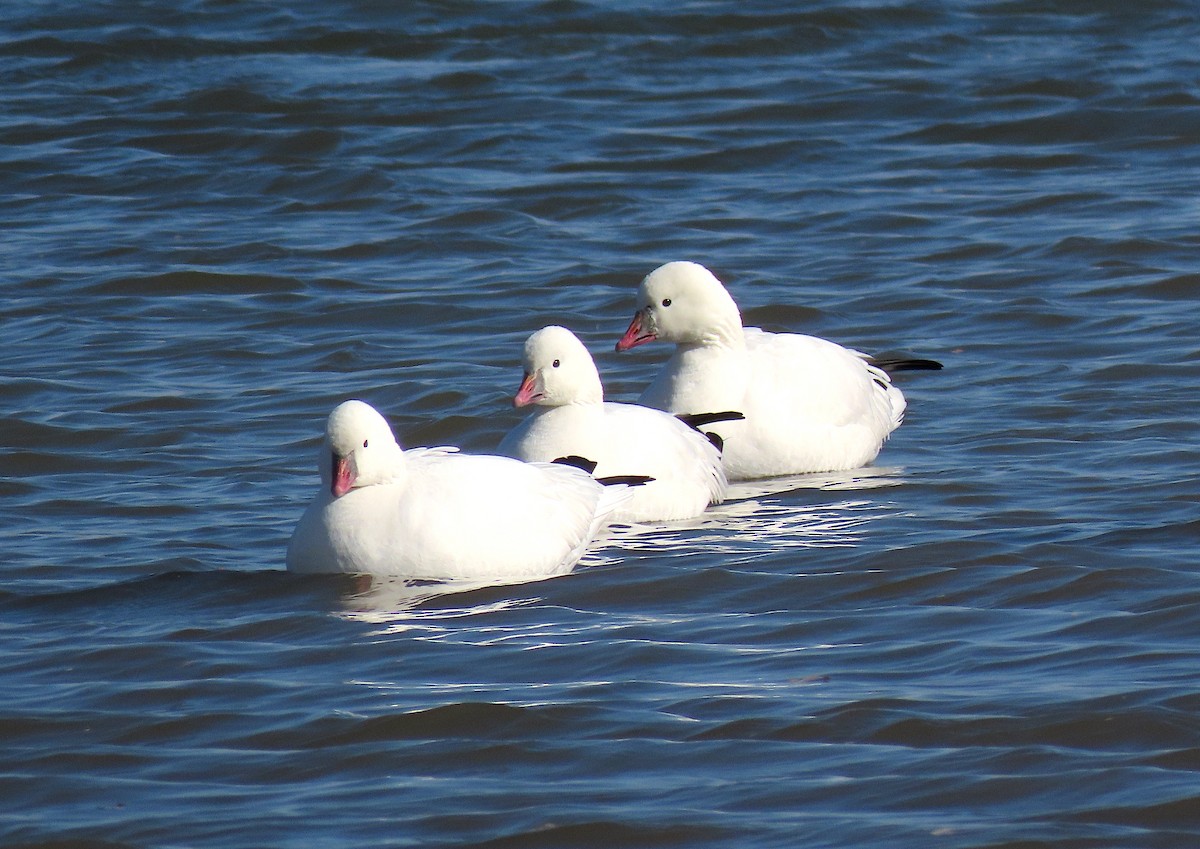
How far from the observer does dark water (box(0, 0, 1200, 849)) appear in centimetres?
573

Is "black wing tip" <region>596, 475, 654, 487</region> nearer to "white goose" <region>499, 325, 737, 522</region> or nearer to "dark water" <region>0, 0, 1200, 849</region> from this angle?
"white goose" <region>499, 325, 737, 522</region>

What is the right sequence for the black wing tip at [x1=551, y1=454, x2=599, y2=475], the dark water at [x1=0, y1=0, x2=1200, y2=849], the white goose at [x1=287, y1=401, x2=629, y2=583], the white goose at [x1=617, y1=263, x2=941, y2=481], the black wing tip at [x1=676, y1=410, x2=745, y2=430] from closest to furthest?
the dark water at [x1=0, y1=0, x2=1200, y2=849] → the white goose at [x1=287, y1=401, x2=629, y2=583] → the black wing tip at [x1=551, y1=454, x2=599, y2=475] → the black wing tip at [x1=676, y1=410, x2=745, y2=430] → the white goose at [x1=617, y1=263, x2=941, y2=481]

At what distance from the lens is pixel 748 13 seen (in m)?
19.8

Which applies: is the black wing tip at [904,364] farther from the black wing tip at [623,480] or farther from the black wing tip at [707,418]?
the black wing tip at [623,480]

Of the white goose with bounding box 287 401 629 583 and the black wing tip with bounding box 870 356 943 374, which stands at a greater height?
the white goose with bounding box 287 401 629 583

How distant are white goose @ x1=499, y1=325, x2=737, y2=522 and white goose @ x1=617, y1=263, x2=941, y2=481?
82 cm

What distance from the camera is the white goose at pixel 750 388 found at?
9.61 metres

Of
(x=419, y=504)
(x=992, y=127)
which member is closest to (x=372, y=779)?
(x=419, y=504)

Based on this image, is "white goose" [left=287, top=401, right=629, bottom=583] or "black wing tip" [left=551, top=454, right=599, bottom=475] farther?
"black wing tip" [left=551, top=454, right=599, bottom=475]

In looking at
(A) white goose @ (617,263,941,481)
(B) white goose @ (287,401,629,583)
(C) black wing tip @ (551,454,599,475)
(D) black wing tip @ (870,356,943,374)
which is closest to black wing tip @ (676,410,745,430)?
(A) white goose @ (617,263,941,481)

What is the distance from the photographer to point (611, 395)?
36.6ft

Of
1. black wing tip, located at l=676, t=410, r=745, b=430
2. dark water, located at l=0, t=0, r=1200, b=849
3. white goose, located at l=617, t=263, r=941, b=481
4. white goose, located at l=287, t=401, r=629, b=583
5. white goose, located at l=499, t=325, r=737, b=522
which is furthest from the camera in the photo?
white goose, located at l=617, t=263, r=941, b=481

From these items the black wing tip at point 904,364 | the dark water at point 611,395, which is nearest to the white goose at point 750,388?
the dark water at point 611,395

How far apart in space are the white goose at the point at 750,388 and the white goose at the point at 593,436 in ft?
2.69
